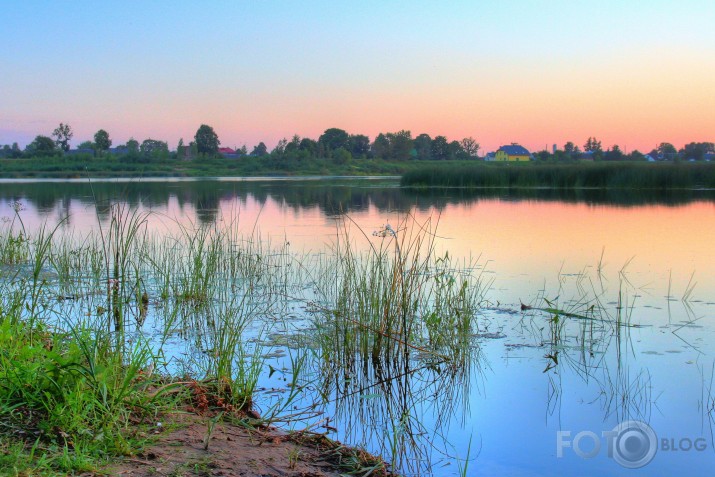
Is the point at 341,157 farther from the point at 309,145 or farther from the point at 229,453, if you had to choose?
the point at 229,453

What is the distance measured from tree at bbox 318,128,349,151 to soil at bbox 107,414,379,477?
85747 millimetres

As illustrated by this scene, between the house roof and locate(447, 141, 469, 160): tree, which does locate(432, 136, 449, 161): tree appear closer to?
locate(447, 141, 469, 160): tree

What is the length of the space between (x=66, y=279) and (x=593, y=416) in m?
5.60

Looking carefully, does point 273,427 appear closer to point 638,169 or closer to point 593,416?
point 593,416

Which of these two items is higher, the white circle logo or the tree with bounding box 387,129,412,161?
the tree with bounding box 387,129,412,161

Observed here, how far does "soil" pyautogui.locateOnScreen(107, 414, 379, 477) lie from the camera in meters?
2.54

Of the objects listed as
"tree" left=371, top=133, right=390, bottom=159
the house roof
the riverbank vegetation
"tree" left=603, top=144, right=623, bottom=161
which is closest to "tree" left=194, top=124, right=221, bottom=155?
"tree" left=371, top=133, right=390, bottom=159

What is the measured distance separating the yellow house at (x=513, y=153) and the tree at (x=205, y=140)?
51631mm

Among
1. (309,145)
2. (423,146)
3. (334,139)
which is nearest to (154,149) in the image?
(309,145)

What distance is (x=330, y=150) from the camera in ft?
262

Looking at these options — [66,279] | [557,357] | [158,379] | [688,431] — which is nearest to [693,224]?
[557,357]

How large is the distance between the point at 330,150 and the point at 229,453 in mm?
78013

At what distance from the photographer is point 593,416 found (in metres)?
3.84

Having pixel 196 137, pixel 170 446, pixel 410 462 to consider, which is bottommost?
pixel 410 462
